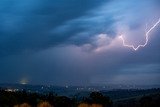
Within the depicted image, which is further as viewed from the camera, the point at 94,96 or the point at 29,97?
the point at 29,97

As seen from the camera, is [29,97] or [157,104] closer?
[157,104]

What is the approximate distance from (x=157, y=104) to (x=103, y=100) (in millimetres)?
23436

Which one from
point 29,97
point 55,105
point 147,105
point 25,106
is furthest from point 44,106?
point 29,97

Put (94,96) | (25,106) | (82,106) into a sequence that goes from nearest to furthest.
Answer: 1. (82,106)
2. (25,106)
3. (94,96)

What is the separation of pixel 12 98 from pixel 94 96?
32286 mm

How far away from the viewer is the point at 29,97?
156875 millimetres

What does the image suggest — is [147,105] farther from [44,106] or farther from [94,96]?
[44,106]

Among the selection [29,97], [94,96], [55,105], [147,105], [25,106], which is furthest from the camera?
[29,97]

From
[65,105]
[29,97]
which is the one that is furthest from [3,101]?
[65,105]

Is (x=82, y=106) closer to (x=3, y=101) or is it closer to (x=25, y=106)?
(x=25, y=106)

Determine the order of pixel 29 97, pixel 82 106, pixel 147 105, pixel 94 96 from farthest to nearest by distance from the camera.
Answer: pixel 29 97 < pixel 94 96 < pixel 147 105 < pixel 82 106

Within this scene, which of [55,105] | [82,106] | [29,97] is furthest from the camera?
[29,97]

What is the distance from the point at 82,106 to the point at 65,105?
1208 inches

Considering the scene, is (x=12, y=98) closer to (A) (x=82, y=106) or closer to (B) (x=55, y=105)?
(B) (x=55, y=105)
